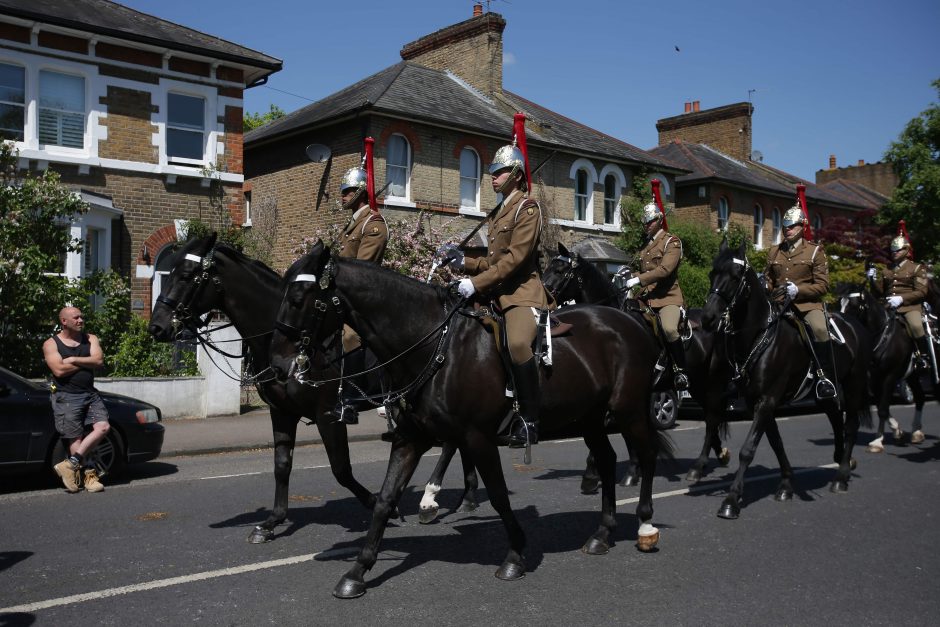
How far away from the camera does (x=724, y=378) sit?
9.96 m

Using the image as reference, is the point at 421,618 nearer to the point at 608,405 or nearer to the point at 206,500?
the point at 608,405

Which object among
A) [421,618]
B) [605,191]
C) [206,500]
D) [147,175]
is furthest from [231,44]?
[421,618]

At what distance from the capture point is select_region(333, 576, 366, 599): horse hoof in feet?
17.3

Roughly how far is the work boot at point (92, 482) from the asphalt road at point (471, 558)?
0.13 meters

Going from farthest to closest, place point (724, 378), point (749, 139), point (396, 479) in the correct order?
point (749, 139), point (724, 378), point (396, 479)

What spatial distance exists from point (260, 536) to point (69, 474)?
3497 mm

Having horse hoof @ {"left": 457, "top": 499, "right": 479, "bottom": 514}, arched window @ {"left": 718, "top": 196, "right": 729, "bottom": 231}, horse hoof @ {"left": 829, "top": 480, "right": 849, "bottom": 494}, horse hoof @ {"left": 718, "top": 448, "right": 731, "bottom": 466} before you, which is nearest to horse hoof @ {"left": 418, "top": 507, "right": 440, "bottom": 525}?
horse hoof @ {"left": 457, "top": 499, "right": 479, "bottom": 514}

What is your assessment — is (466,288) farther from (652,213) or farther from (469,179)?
(469,179)

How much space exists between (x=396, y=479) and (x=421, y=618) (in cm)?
107

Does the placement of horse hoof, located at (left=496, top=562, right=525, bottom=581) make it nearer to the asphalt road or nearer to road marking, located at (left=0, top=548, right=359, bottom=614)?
the asphalt road

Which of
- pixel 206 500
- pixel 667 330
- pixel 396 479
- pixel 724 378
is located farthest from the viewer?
pixel 724 378

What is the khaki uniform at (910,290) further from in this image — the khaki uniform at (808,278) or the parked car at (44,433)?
the parked car at (44,433)

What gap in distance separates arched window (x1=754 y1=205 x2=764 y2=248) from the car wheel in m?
22.5

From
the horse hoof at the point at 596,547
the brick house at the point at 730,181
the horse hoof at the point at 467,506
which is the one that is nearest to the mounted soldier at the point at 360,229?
the horse hoof at the point at 467,506
